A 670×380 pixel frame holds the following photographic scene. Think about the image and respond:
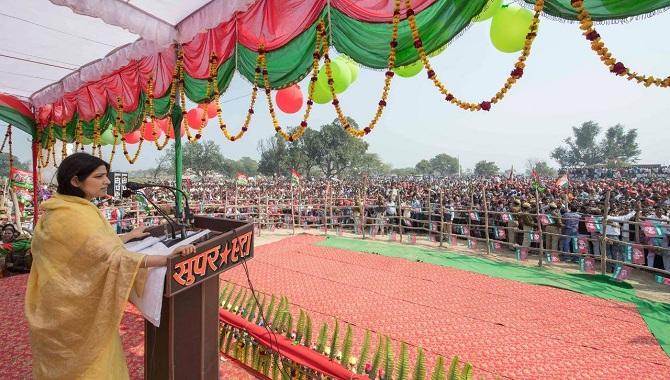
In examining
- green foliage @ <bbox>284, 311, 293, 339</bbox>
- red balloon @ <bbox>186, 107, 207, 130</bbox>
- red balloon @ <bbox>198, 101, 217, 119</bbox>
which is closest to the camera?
green foliage @ <bbox>284, 311, 293, 339</bbox>

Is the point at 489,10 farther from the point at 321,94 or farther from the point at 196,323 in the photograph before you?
the point at 196,323

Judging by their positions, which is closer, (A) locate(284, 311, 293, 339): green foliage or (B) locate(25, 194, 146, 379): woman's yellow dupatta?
(B) locate(25, 194, 146, 379): woman's yellow dupatta

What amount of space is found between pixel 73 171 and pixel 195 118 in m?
4.42

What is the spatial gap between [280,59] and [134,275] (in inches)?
109

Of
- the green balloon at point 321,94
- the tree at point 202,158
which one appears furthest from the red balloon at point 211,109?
the tree at point 202,158

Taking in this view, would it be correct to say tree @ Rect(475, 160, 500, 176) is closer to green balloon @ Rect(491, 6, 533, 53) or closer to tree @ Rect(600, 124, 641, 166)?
tree @ Rect(600, 124, 641, 166)

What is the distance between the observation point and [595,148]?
75.1 metres

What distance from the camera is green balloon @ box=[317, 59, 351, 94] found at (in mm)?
3734

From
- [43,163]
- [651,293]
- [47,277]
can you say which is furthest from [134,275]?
[43,163]

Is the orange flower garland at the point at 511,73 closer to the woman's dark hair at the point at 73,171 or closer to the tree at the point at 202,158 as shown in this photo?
the woman's dark hair at the point at 73,171

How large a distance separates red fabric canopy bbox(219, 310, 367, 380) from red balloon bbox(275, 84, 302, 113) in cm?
257

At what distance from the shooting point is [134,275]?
143 cm

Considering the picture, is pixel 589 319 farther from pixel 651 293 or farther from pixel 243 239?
pixel 243 239

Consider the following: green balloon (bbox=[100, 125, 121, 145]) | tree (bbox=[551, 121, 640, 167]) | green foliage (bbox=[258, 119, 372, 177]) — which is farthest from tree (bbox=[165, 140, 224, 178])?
tree (bbox=[551, 121, 640, 167])
